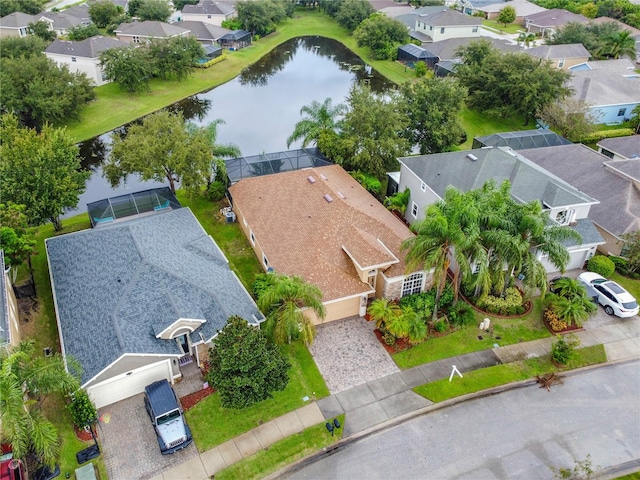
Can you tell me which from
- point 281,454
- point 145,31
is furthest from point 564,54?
point 281,454

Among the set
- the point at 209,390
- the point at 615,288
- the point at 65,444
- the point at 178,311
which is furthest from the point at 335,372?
the point at 615,288

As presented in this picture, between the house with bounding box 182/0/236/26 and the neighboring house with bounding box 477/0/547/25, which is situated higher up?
the neighboring house with bounding box 477/0/547/25

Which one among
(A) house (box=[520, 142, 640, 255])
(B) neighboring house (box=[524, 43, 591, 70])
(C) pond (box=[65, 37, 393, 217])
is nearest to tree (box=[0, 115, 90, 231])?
(C) pond (box=[65, 37, 393, 217])

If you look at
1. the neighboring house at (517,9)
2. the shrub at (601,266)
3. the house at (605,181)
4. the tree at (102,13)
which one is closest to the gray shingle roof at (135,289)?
the shrub at (601,266)

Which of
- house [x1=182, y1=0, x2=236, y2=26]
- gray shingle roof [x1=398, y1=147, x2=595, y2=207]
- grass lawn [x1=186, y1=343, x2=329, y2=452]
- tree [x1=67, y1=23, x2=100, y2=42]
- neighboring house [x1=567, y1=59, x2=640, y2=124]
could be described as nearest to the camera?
grass lawn [x1=186, y1=343, x2=329, y2=452]

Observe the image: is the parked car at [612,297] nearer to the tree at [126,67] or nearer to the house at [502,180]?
the house at [502,180]

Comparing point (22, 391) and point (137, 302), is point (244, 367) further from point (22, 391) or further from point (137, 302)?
point (22, 391)

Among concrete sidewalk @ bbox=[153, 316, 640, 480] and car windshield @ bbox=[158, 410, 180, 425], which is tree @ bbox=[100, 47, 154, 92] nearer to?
car windshield @ bbox=[158, 410, 180, 425]
